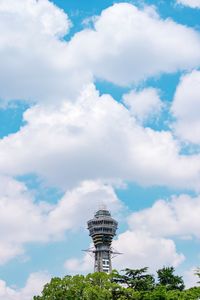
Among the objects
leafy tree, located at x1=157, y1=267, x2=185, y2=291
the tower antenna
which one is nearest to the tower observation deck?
the tower antenna

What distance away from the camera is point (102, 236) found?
178 meters

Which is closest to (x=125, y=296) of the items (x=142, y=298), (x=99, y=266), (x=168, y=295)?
(x=142, y=298)

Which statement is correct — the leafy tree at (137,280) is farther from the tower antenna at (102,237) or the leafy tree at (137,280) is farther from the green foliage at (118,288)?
the tower antenna at (102,237)

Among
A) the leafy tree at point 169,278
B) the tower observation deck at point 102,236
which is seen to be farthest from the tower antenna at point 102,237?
the leafy tree at point 169,278

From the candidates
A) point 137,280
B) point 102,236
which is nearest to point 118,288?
point 137,280

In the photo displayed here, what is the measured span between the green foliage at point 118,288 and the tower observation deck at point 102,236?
3566 inches

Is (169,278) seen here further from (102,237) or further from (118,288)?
(102,237)

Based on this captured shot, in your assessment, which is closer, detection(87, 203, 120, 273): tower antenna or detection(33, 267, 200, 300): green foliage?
detection(33, 267, 200, 300): green foliage

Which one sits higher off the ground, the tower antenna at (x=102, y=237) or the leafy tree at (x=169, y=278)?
the tower antenna at (x=102, y=237)

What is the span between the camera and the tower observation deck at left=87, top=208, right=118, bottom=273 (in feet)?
579

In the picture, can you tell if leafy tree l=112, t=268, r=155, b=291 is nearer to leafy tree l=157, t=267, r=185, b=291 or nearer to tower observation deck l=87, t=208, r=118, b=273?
leafy tree l=157, t=267, r=185, b=291

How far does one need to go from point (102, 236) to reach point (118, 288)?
9842cm

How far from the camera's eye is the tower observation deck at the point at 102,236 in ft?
579

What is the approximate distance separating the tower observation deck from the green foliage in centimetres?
9057
